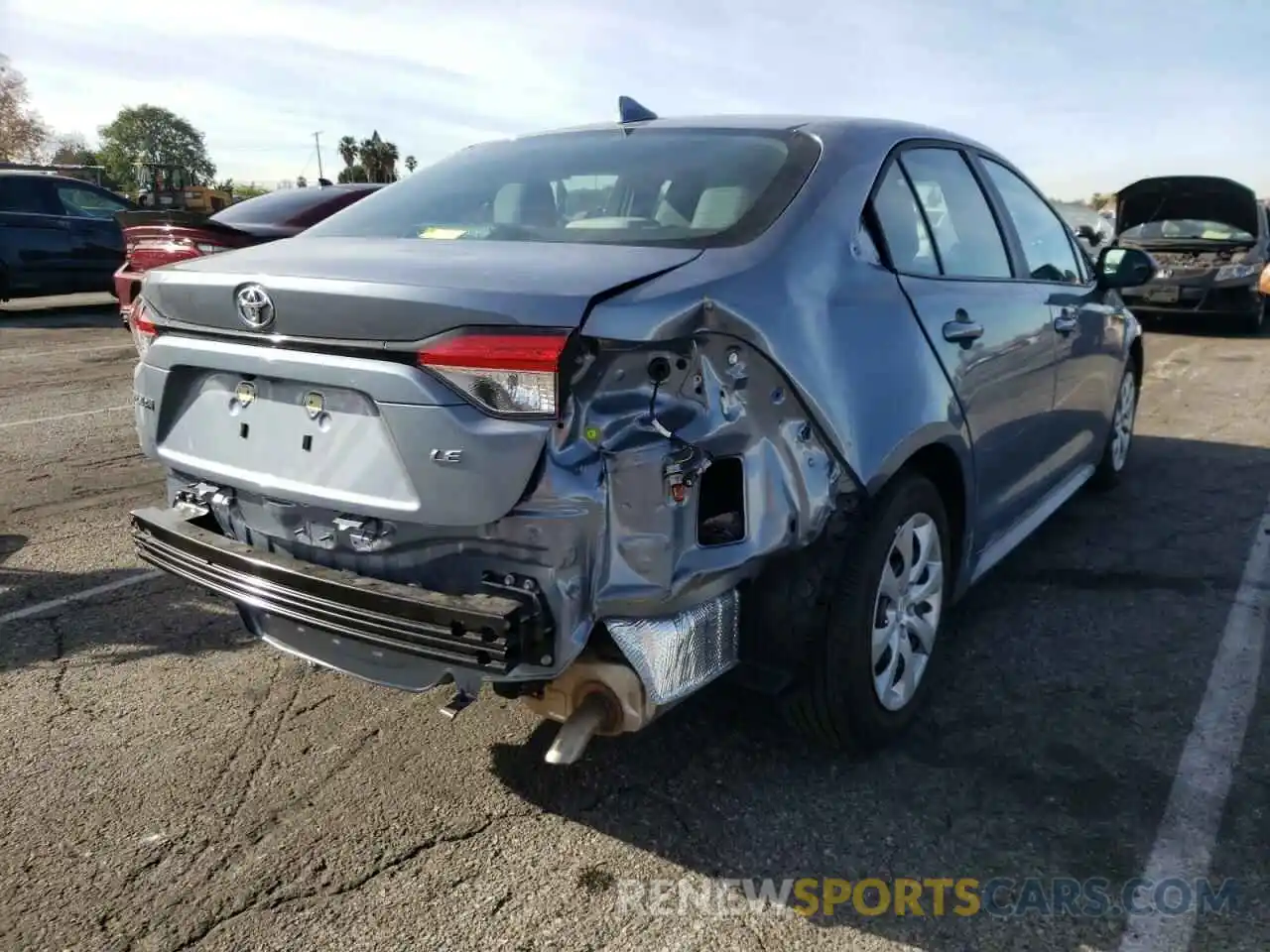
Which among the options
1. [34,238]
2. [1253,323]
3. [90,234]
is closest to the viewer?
[1253,323]

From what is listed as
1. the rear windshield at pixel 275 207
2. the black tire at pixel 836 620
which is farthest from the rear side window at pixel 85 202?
the black tire at pixel 836 620

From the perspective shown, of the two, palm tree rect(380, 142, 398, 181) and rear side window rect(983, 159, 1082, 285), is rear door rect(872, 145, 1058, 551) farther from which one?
palm tree rect(380, 142, 398, 181)

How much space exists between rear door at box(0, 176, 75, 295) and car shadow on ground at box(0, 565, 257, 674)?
1048 centimetres

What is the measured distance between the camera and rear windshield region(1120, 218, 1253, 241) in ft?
40.0

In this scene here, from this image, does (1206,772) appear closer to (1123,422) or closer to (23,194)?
(1123,422)

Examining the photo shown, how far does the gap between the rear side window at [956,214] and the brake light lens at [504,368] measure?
5.44 ft

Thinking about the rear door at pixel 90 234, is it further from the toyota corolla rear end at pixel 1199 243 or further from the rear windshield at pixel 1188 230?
the rear windshield at pixel 1188 230

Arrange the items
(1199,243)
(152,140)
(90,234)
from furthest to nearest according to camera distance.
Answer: (152,140) < (90,234) < (1199,243)

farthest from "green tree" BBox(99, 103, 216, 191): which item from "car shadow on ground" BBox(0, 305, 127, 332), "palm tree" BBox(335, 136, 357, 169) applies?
"car shadow on ground" BBox(0, 305, 127, 332)

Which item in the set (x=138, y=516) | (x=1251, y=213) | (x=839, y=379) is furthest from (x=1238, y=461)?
(x=1251, y=213)

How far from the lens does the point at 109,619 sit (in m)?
3.90

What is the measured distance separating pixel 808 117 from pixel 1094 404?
2.22 m

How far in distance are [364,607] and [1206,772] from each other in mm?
2305

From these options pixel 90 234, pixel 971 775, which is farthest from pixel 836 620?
pixel 90 234
